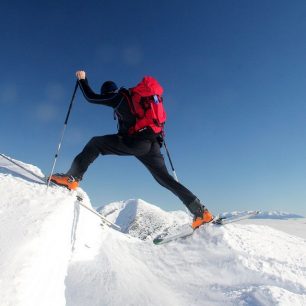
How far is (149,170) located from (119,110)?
1.66 meters

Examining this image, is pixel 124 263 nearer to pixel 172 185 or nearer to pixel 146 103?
pixel 172 185

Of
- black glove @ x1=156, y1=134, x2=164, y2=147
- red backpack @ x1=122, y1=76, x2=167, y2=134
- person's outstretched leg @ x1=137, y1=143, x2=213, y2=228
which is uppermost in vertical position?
red backpack @ x1=122, y1=76, x2=167, y2=134

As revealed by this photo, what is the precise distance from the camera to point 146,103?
24.7ft

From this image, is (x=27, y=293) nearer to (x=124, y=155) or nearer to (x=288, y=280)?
(x=288, y=280)

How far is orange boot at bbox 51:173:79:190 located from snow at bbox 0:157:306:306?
637 mm

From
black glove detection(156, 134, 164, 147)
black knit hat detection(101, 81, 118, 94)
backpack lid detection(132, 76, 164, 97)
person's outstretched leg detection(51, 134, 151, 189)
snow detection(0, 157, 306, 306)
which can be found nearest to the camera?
snow detection(0, 157, 306, 306)

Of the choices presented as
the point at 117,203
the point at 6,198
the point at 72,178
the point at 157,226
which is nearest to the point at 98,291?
the point at 6,198

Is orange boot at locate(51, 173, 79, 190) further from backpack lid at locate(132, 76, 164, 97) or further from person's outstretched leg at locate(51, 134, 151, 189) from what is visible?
backpack lid at locate(132, 76, 164, 97)

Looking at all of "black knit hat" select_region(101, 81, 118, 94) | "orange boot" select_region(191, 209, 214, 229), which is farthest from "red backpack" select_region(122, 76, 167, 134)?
"orange boot" select_region(191, 209, 214, 229)

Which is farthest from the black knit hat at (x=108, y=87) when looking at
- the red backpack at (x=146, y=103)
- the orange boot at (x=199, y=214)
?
the orange boot at (x=199, y=214)

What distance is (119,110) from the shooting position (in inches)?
303

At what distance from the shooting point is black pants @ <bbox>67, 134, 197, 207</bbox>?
7.77 m

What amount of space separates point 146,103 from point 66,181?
2.66m

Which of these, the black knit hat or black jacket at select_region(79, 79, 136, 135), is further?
the black knit hat
